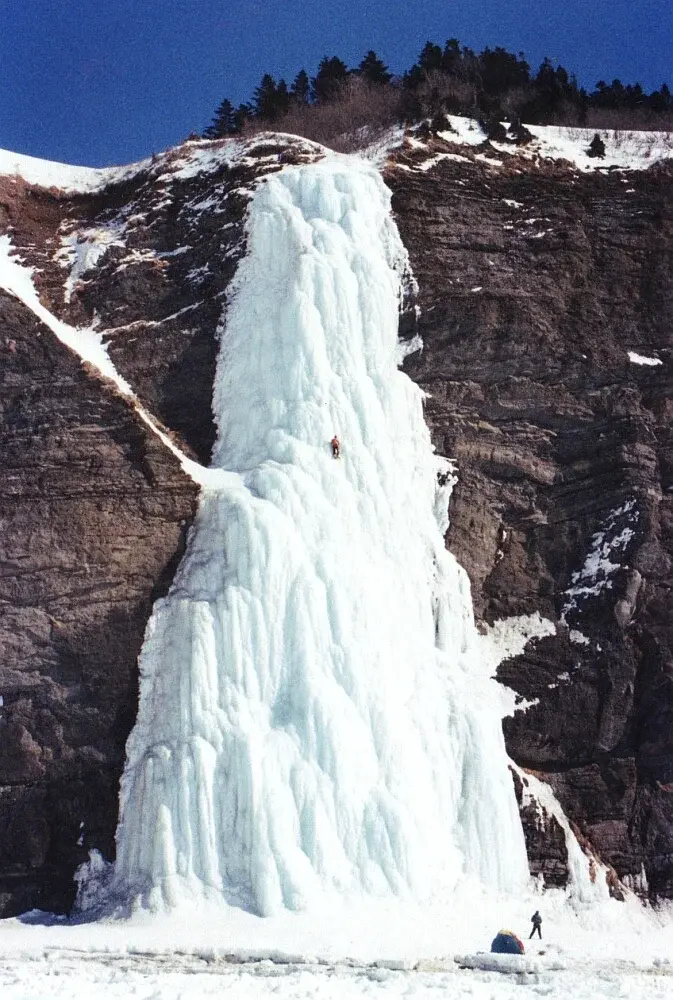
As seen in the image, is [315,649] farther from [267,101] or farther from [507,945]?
[267,101]

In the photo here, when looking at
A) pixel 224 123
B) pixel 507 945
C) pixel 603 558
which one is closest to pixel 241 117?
pixel 224 123

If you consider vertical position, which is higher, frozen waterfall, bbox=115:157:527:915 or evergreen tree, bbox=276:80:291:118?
evergreen tree, bbox=276:80:291:118

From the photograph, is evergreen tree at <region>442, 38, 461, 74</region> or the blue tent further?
evergreen tree at <region>442, 38, 461, 74</region>

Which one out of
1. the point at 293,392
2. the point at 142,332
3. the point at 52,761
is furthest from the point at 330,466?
the point at 52,761

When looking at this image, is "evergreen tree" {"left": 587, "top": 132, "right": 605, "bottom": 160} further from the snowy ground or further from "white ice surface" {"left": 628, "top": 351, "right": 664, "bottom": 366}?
the snowy ground

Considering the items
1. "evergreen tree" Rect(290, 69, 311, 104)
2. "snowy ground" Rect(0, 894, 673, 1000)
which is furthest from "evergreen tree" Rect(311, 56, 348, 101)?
"snowy ground" Rect(0, 894, 673, 1000)

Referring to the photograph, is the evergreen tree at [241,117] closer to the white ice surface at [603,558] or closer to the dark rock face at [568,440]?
the dark rock face at [568,440]
